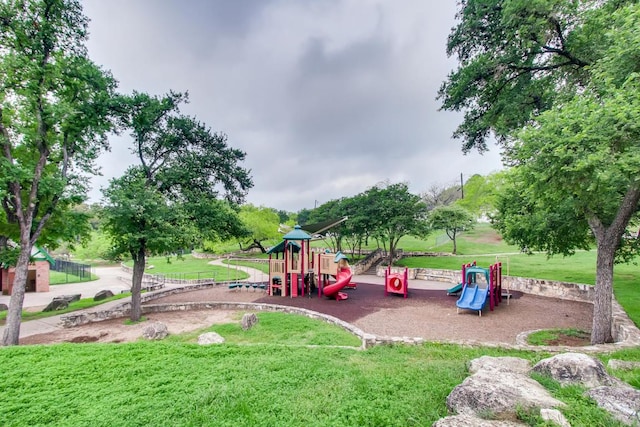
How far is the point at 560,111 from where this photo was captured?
741 centimetres

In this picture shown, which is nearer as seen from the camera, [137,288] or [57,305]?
[137,288]

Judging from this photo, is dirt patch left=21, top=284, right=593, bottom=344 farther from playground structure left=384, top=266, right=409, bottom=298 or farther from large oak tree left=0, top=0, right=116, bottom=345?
large oak tree left=0, top=0, right=116, bottom=345

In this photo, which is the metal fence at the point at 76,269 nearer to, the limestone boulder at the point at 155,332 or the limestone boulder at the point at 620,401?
the limestone boulder at the point at 155,332

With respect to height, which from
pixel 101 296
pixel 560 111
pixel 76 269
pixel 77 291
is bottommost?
pixel 77 291

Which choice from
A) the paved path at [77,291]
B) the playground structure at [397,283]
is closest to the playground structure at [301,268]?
the playground structure at [397,283]

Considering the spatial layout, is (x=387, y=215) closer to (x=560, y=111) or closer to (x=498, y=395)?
→ (x=560, y=111)

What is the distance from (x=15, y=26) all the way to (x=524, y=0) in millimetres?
14713

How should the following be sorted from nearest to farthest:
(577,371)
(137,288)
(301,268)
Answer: (577,371)
(137,288)
(301,268)

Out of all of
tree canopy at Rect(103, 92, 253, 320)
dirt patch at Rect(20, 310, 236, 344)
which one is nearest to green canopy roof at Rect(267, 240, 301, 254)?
tree canopy at Rect(103, 92, 253, 320)

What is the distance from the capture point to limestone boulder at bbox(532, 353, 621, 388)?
3.27 m

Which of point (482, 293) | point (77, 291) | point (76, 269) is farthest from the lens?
point (76, 269)

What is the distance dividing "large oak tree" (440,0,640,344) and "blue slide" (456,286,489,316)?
228 centimetres

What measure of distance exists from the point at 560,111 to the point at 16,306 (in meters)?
16.4

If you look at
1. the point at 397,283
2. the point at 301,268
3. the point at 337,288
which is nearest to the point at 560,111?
the point at 397,283
